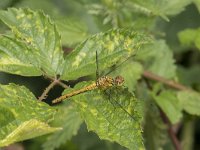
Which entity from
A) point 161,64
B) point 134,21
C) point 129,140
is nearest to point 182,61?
point 161,64

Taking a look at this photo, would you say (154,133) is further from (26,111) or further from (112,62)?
(26,111)

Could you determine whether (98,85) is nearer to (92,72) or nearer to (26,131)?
(92,72)

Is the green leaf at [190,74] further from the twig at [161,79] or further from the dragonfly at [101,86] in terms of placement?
the dragonfly at [101,86]

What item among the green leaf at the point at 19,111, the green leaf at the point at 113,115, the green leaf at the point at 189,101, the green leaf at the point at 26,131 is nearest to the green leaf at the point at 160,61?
the green leaf at the point at 189,101

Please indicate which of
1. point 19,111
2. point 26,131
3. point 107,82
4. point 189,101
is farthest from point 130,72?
point 26,131

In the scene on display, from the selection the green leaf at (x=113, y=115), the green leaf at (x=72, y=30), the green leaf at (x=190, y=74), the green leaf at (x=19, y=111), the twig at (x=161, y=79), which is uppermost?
the green leaf at (x=72, y=30)

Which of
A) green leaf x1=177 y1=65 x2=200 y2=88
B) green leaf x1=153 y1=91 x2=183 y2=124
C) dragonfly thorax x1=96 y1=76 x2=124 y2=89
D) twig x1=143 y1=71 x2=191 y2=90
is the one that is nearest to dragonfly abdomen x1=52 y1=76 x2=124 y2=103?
dragonfly thorax x1=96 y1=76 x2=124 y2=89
